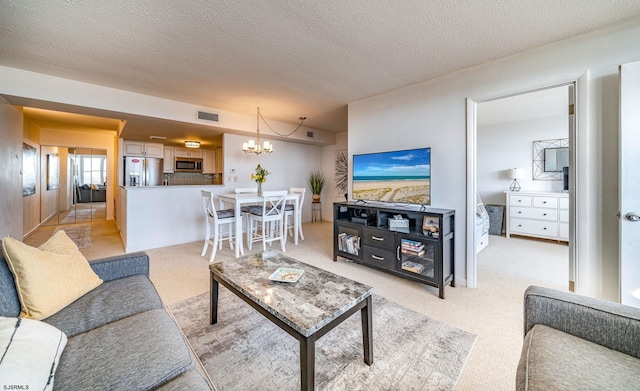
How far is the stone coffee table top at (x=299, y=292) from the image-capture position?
122cm

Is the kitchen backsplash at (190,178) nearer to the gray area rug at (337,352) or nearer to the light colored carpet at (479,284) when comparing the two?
the light colored carpet at (479,284)

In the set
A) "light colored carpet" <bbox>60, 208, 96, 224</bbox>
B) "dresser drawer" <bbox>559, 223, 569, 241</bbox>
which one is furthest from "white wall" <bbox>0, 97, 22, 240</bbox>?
"dresser drawer" <bbox>559, 223, 569, 241</bbox>

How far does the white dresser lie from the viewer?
4.11 meters

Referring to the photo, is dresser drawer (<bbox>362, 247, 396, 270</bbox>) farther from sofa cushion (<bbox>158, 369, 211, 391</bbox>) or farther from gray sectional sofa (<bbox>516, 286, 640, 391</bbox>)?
sofa cushion (<bbox>158, 369, 211, 391</bbox>)

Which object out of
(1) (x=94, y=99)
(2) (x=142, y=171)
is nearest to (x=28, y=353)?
(1) (x=94, y=99)

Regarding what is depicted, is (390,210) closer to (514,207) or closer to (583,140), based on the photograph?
(583,140)

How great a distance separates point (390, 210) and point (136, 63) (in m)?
3.10

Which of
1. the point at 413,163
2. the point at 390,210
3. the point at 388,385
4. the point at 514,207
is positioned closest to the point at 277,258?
the point at 388,385

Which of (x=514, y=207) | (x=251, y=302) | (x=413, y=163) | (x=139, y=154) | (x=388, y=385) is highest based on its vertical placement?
(x=139, y=154)

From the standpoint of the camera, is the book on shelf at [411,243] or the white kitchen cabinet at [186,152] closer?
the book on shelf at [411,243]

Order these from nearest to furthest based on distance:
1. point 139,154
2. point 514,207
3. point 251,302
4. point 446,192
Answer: point 251,302 < point 446,192 < point 514,207 < point 139,154

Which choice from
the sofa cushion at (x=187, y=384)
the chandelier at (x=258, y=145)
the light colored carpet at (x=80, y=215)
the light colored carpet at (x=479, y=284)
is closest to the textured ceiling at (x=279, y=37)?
the chandelier at (x=258, y=145)

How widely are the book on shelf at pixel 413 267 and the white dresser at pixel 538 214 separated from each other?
3166mm

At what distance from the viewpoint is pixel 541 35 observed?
2.08 m
